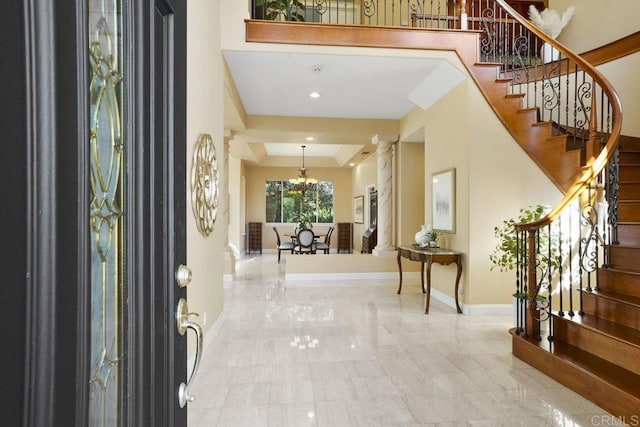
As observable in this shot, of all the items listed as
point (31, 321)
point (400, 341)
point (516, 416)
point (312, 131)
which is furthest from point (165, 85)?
point (312, 131)

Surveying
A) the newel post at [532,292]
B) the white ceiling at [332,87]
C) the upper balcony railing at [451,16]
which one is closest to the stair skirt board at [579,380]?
the newel post at [532,292]

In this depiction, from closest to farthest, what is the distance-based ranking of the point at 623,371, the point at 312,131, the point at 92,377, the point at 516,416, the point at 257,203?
1. the point at 92,377
2. the point at 516,416
3. the point at 623,371
4. the point at 312,131
5. the point at 257,203

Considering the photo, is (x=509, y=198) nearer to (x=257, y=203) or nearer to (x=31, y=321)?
(x=31, y=321)

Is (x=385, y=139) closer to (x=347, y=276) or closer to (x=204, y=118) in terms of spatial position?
(x=347, y=276)

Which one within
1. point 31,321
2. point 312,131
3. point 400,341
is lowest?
point 400,341

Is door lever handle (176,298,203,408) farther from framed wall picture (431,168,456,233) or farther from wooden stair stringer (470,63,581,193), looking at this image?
wooden stair stringer (470,63,581,193)

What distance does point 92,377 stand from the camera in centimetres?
62

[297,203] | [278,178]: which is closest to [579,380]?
[297,203]

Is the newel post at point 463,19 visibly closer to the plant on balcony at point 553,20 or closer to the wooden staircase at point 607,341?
the plant on balcony at point 553,20

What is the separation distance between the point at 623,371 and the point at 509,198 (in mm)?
2520

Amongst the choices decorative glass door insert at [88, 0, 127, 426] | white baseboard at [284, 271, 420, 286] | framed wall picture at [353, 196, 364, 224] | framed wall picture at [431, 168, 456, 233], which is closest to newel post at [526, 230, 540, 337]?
framed wall picture at [431, 168, 456, 233]

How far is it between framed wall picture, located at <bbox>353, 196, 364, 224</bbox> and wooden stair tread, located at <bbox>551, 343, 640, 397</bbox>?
847 centimetres

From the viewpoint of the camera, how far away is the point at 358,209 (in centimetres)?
1187

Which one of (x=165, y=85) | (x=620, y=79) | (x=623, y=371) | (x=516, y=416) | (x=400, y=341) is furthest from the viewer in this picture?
(x=620, y=79)
